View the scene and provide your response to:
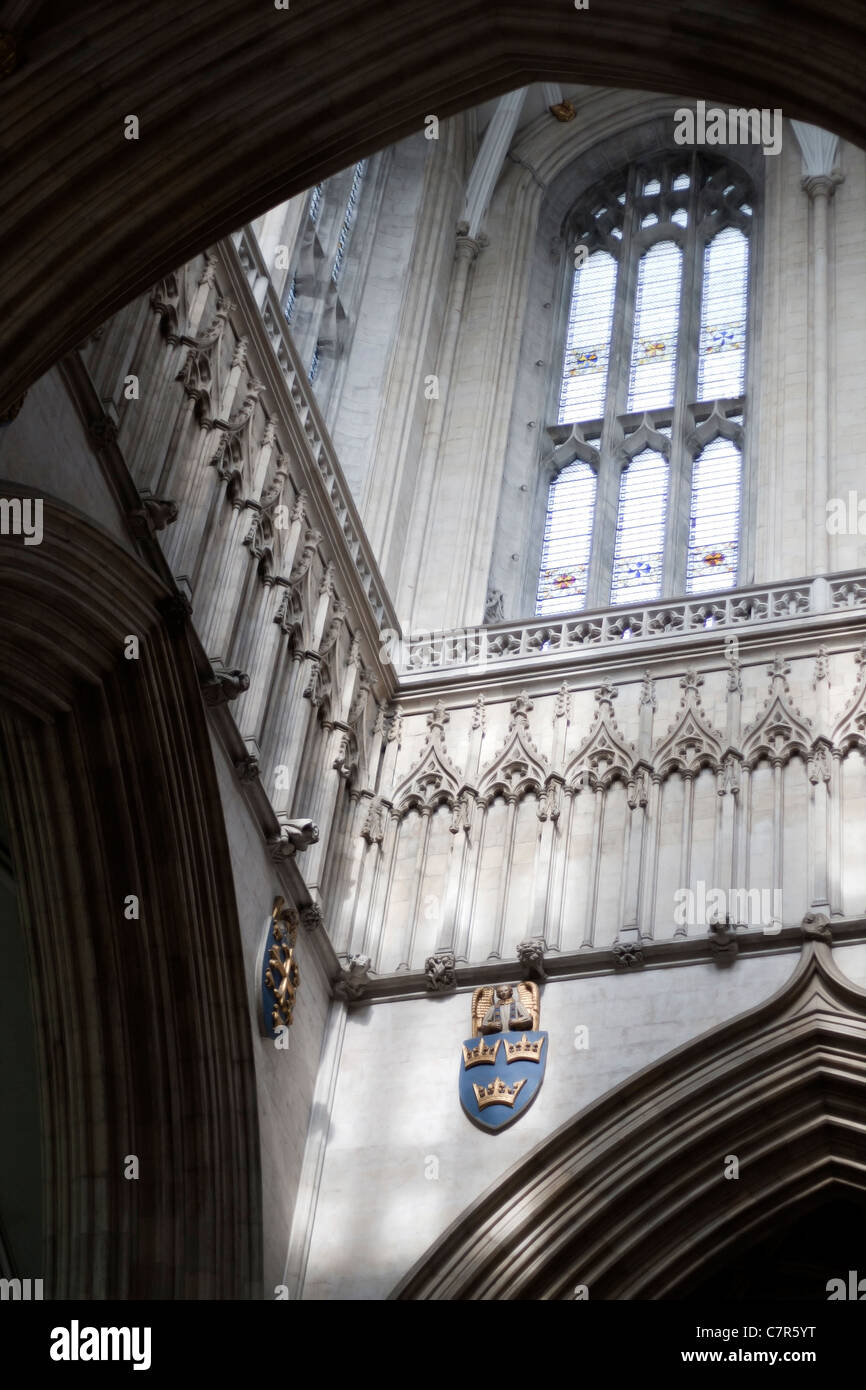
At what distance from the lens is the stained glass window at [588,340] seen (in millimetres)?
17531

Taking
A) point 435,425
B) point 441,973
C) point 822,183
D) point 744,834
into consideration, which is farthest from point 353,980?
point 822,183

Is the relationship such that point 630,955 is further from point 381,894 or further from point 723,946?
point 381,894

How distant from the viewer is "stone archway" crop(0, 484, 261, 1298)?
33.1 ft

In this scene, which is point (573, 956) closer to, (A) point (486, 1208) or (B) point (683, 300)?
(A) point (486, 1208)

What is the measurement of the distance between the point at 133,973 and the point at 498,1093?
230 cm

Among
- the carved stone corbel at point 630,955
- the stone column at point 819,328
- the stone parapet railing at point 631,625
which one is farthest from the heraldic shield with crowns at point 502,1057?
the stone column at point 819,328

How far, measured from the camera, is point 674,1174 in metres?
10.8

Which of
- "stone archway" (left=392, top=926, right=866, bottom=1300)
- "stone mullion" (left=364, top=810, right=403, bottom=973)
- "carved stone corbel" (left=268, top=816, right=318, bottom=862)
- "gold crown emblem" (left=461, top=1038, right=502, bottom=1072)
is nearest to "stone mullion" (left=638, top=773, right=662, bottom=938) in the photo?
"stone archway" (left=392, top=926, right=866, bottom=1300)

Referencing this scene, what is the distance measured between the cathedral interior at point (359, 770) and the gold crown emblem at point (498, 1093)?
0.02 m

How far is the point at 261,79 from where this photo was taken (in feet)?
25.8

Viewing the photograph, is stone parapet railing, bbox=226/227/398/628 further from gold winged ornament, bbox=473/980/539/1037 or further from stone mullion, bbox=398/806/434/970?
gold winged ornament, bbox=473/980/539/1037

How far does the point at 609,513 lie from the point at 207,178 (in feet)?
28.8

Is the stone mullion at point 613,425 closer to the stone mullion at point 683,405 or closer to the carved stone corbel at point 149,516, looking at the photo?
the stone mullion at point 683,405
